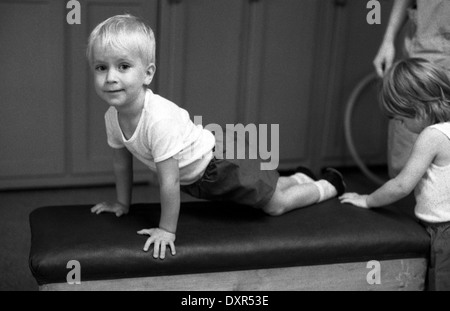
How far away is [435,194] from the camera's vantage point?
1.71 metres

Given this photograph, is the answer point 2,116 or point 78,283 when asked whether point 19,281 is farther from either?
point 2,116

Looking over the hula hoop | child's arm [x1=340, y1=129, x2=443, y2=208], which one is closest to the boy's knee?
child's arm [x1=340, y1=129, x2=443, y2=208]

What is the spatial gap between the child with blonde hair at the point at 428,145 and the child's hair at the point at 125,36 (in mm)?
644

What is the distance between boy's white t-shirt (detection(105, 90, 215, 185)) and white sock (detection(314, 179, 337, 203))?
15.1 inches

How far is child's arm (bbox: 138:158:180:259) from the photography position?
5.10 feet

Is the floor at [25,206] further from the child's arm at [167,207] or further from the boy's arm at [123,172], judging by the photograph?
the child's arm at [167,207]

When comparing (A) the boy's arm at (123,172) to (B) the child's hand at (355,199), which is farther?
(B) the child's hand at (355,199)

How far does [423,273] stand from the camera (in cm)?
176

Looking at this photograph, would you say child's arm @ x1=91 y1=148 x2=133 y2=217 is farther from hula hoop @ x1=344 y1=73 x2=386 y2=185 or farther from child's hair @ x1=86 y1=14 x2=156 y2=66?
hula hoop @ x1=344 y1=73 x2=386 y2=185

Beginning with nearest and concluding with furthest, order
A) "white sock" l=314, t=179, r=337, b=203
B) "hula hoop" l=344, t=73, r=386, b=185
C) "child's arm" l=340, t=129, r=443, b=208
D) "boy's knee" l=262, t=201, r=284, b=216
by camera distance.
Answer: "child's arm" l=340, t=129, r=443, b=208
"boy's knee" l=262, t=201, r=284, b=216
"white sock" l=314, t=179, r=337, b=203
"hula hoop" l=344, t=73, r=386, b=185

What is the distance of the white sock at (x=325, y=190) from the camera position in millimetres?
1913

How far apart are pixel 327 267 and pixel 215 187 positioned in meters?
0.35

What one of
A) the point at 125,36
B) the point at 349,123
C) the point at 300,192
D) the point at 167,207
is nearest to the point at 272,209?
the point at 300,192

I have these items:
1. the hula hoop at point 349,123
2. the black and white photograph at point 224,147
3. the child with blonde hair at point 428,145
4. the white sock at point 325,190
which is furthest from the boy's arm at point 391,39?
the hula hoop at point 349,123
